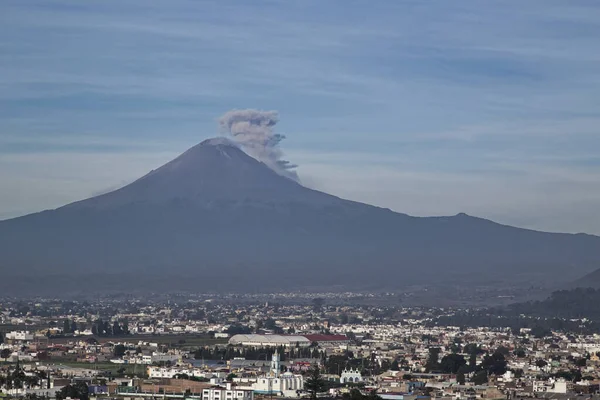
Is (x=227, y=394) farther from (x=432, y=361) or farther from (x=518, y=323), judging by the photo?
(x=518, y=323)

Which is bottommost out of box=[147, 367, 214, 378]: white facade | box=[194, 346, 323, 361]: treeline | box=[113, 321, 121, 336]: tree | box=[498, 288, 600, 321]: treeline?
box=[147, 367, 214, 378]: white facade

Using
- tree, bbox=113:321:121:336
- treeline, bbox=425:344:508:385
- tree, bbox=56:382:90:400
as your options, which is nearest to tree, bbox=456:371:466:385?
treeline, bbox=425:344:508:385

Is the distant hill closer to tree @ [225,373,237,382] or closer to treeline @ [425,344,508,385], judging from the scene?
treeline @ [425,344,508,385]

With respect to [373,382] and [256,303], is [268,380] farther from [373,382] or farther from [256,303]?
[256,303]

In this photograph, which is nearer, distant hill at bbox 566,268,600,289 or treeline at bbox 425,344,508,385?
treeline at bbox 425,344,508,385

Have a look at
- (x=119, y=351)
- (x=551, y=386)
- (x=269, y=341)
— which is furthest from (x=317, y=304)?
(x=551, y=386)

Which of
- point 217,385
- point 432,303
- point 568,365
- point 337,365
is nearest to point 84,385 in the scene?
point 217,385

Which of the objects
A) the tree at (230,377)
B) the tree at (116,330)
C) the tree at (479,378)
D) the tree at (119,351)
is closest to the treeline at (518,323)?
the tree at (116,330)

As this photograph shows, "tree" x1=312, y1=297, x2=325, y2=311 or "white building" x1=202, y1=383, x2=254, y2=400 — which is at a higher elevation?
"tree" x1=312, y1=297, x2=325, y2=311
